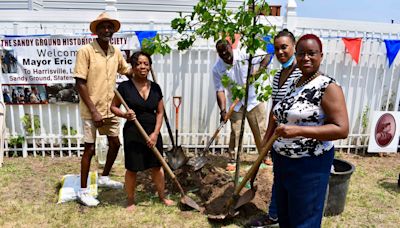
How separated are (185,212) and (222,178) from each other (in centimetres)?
87

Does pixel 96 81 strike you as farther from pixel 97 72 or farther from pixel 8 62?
pixel 8 62

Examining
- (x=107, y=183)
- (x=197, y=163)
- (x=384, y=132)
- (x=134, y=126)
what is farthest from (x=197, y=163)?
(x=384, y=132)

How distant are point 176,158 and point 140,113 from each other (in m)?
1.10

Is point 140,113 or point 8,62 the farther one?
point 8,62

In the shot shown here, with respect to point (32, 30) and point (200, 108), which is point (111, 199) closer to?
point (200, 108)

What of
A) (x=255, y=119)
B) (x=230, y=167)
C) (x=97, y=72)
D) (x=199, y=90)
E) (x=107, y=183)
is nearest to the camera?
(x=97, y=72)

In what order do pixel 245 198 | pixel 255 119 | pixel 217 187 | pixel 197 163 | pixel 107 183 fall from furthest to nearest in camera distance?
1. pixel 255 119
2. pixel 107 183
3. pixel 197 163
4. pixel 217 187
5. pixel 245 198

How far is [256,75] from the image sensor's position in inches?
125

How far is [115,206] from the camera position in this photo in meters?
3.82

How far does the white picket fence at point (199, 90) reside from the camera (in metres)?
5.31

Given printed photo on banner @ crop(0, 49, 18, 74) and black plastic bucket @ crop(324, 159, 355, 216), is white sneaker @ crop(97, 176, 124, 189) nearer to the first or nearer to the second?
printed photo on banner @ crop(0, 49, 18, 74)

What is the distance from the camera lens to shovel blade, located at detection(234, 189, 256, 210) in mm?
3473

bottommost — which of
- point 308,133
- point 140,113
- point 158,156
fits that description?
point 158,156

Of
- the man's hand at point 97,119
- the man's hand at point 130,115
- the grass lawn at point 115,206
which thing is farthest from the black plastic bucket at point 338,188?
the man's hand at point 97,119
